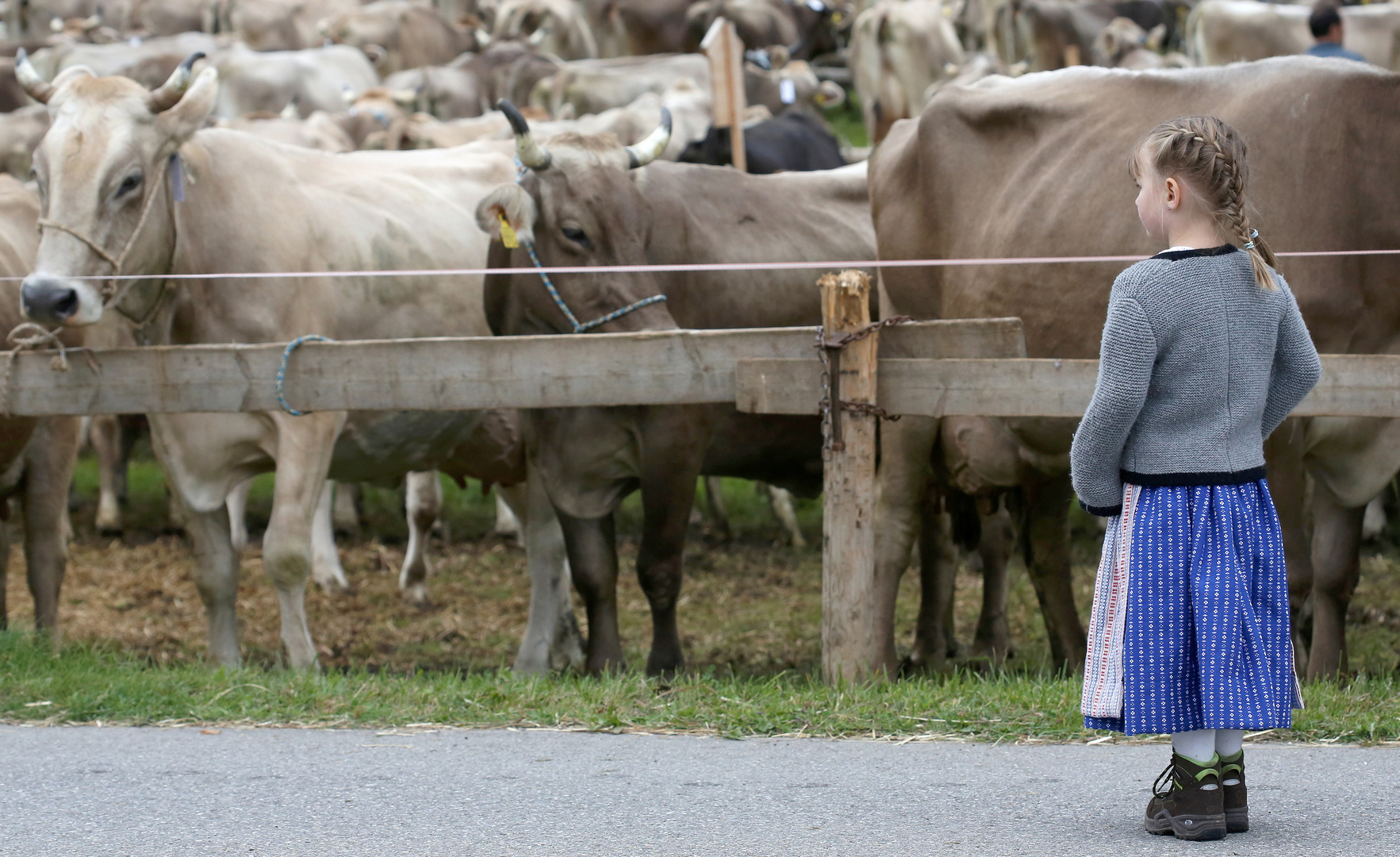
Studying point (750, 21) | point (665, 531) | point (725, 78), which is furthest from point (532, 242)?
point (750, 21)

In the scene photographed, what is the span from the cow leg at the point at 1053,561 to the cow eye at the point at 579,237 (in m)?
2.03

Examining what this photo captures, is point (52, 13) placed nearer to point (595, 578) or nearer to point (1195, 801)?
point (595, 578)

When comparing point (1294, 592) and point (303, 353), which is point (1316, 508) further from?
point (303, 353)

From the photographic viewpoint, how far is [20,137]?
1499 centimetres

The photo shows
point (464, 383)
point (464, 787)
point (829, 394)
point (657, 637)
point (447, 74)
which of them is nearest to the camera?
point (464, 787)

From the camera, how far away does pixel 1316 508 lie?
5.82 m

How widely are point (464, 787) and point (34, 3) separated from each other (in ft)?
110

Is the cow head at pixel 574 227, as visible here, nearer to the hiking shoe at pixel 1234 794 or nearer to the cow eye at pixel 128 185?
the cow eye at pixel 128 185

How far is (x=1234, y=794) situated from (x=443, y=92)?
70.9ft

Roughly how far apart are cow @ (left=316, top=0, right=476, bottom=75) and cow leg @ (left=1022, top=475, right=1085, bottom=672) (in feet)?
80.3

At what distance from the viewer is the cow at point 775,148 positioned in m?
11.4

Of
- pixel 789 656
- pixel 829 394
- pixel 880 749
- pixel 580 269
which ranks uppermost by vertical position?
pixel 580 269

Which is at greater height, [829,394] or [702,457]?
[829,394]

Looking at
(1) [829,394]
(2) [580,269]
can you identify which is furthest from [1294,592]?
(2) [580,269]
